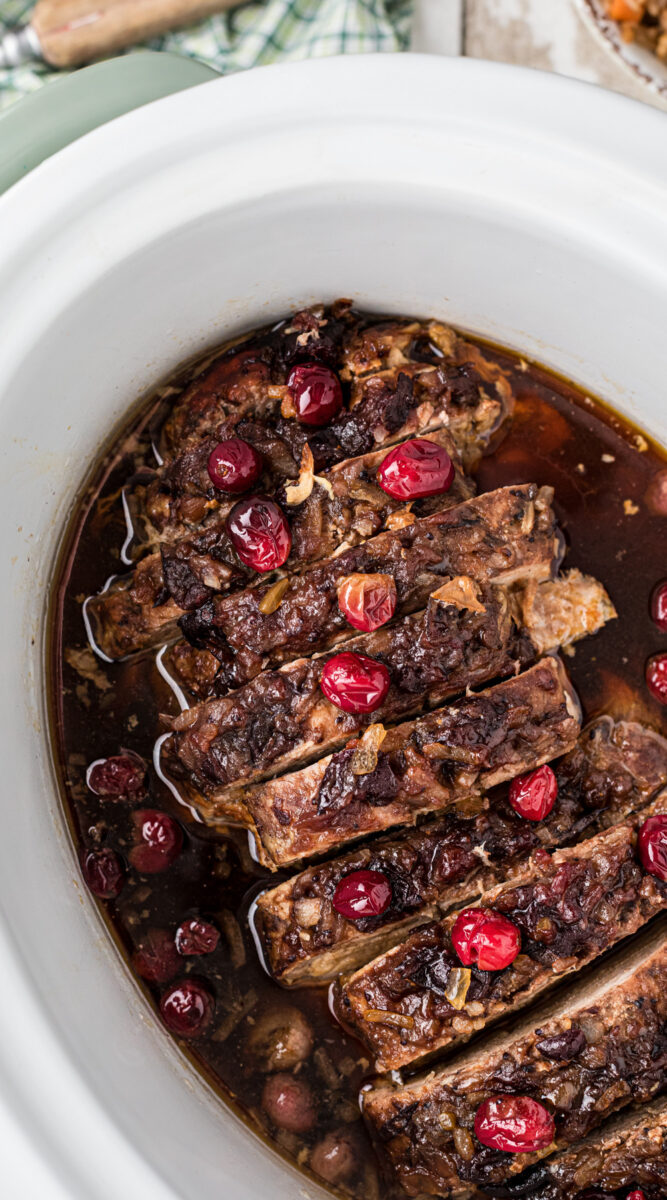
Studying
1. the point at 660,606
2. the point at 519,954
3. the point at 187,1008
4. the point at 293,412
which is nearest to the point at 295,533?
the point at 293,412

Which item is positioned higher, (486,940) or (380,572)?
(380,572)

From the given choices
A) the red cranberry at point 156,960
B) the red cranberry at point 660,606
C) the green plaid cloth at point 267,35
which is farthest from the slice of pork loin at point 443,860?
the green plaid cloth at point 267,35

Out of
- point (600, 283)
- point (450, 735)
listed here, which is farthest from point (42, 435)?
point (600, 283)

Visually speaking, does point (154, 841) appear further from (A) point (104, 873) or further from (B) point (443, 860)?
(B) point (443, 860)

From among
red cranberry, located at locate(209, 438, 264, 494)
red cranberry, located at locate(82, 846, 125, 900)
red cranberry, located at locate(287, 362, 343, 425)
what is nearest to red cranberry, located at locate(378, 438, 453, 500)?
red cranberry, located at locate(287, 362, 343, 425)

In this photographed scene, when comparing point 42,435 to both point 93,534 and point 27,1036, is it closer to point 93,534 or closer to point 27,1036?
point 93,534

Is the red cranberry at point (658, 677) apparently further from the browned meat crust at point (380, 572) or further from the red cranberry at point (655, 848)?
the browned meat crust at point (380, 572)
